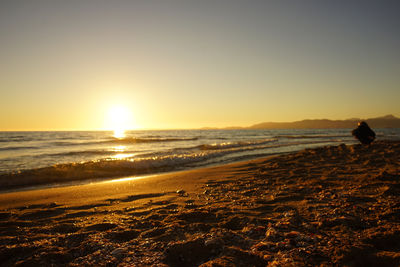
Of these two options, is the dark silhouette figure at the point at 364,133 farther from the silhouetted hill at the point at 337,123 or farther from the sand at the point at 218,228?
the silhouetted hill at the point at 337,123

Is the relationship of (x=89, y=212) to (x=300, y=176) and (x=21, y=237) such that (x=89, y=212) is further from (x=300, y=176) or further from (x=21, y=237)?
(x=300, y=176)

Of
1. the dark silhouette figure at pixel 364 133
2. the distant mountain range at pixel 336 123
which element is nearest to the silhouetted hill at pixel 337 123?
the distant mountain range at pixel 336 123

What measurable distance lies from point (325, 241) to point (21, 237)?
392cm

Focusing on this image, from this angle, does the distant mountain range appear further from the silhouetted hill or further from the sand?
the sand

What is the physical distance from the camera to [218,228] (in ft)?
9.49

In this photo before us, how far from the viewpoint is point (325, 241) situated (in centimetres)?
241

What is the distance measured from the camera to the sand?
7.33 feet

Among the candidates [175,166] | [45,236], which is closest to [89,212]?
[45,236]

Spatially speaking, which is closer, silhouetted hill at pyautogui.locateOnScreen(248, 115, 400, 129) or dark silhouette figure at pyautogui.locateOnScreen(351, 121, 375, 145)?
dark silhouette figure at pyautogui.locateOnScreen(351, 121, 375, 145)

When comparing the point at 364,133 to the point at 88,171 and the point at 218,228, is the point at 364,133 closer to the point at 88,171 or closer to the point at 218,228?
the point at 218,228

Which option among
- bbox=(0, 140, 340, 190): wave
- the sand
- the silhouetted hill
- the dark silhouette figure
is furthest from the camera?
the silhouetted hill

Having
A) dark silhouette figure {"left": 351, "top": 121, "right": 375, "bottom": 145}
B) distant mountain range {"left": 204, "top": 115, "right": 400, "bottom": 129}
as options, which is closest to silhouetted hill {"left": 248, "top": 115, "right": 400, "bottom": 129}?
distant mountain range {"left": 204, "top": 115, "right": 400, "bottom": 129}

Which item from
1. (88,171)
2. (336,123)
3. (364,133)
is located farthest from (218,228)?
(336,123)

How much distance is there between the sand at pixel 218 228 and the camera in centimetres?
223
